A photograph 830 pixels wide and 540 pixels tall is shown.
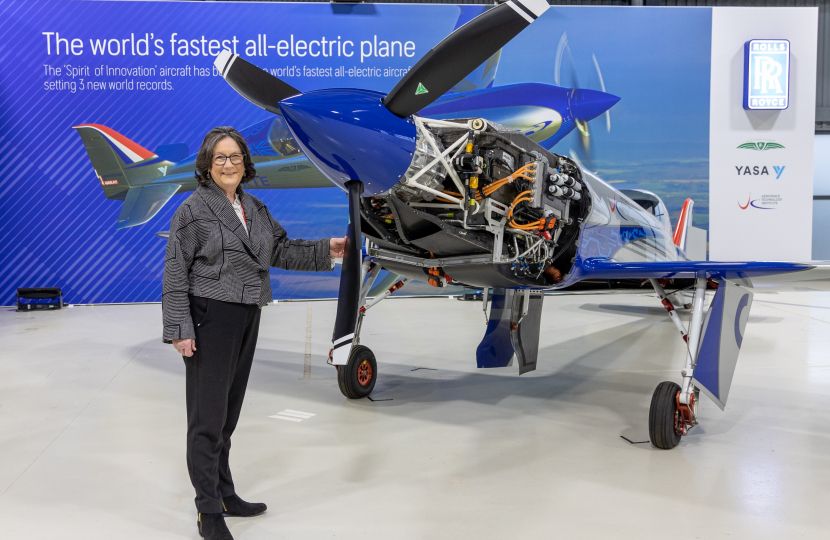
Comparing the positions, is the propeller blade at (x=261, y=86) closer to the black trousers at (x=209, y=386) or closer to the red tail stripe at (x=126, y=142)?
the black trousers at (x=209, y=386)

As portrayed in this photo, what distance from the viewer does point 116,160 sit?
384 inches

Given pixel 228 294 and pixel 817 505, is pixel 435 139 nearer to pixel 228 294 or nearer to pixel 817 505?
pixel 228 294

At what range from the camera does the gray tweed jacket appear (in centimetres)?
231

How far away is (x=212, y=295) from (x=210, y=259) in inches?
5.8

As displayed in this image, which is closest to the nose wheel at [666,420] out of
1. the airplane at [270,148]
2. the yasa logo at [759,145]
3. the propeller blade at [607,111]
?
the airplane at [270,148]

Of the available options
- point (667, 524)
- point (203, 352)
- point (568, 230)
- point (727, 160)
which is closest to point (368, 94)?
point (203, 352)

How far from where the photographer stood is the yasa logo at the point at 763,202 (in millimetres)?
10961

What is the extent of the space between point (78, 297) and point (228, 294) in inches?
359

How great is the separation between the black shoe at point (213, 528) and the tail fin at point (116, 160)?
28.5ft

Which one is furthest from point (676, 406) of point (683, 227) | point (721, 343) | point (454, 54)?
point (683, 227)

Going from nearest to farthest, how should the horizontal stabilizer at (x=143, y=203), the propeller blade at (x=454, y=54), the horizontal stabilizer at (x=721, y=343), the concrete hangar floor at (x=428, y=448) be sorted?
the concrete hangar floor at (x=428, y=448)
the propeller blade at (x=454, y=54)
the horizontal stabilizer at (x=721, y=343)
the horizontal stabilizer at (x=143, y=203)

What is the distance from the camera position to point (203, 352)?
239 cm

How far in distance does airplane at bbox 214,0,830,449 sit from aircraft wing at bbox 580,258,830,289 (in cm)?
1

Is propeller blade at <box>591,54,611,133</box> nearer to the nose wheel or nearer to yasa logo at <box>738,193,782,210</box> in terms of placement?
yasa logo at <box>738,193,782,210</box>
